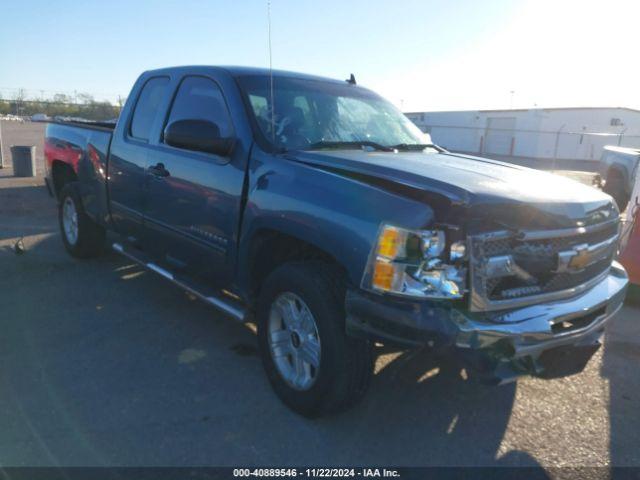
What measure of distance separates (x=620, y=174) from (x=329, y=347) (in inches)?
425

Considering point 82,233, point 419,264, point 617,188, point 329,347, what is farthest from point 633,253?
point 617,188

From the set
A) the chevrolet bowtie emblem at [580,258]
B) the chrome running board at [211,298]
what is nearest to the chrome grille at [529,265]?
the chevrolet bowtie emblem at [580,258]

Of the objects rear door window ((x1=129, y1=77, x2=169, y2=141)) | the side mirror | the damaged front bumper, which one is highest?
rear door window ((x1=129, y1=77, x2=169, y2=141))

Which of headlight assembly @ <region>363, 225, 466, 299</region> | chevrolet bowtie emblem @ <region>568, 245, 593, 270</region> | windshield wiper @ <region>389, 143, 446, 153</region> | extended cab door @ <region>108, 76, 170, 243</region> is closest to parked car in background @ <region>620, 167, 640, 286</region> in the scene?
windshield wiper @ <region>389, 143, 446, 153</region>

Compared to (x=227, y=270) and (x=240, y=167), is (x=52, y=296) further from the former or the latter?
(x=240, y=167)

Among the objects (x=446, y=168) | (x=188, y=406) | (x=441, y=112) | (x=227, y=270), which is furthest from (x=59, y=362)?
(x=441, y=112)

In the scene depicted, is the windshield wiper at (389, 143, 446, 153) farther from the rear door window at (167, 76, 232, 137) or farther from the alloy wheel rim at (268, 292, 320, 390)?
the alloy wheel rim at (268, 292, 320, 390)

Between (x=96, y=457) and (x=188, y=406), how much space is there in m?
0.59

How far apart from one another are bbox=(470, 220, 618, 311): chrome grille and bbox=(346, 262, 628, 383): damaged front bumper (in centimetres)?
7

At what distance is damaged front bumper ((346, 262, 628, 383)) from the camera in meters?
2.26

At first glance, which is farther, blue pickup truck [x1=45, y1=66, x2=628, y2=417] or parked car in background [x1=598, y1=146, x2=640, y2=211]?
parked car in background [x1=598, y1=146, x2=640, y2=211]

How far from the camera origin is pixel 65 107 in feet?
127

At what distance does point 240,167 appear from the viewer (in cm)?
322

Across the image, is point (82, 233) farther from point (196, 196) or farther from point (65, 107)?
point (65, 107)
